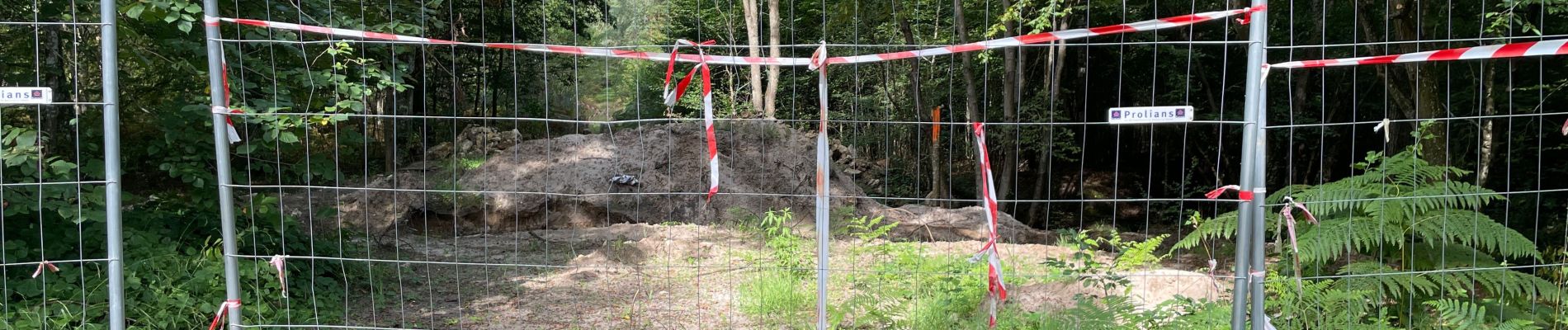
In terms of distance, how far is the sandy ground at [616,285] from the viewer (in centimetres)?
500

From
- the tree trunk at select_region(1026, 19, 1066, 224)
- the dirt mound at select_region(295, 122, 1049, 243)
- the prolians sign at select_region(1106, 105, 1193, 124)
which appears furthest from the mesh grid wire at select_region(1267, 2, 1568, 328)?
the dirt mound at select_region(295, 122, 1049, 243)

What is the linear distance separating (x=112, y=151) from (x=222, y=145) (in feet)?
1.20

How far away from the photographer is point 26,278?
4.67 meters

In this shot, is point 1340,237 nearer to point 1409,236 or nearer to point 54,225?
point 1409,236

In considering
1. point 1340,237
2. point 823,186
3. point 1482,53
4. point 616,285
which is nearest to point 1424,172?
point 1340,237

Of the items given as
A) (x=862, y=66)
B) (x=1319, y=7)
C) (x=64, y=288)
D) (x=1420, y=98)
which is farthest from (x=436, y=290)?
(x=1319, y=7)

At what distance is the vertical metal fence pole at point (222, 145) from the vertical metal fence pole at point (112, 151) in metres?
0.30

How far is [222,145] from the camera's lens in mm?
→ 3447

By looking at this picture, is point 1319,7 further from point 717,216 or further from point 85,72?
point 85,72

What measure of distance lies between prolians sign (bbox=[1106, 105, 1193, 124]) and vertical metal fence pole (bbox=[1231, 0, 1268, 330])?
193 millimetres

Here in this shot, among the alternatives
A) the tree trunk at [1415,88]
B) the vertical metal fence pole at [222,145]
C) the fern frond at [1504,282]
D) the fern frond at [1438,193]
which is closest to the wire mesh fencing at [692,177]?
the vertical metal fence pole at [222,145]

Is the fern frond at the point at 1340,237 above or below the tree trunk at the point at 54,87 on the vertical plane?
below

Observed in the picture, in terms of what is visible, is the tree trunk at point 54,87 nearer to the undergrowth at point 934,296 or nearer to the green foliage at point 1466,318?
the undergrowth at point 934,296

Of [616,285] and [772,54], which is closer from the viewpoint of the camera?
[616,285]
